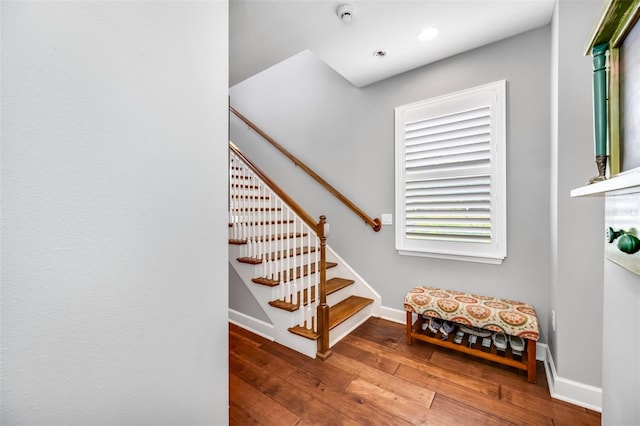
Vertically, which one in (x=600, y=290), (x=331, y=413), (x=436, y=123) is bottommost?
(x=331, y=413)

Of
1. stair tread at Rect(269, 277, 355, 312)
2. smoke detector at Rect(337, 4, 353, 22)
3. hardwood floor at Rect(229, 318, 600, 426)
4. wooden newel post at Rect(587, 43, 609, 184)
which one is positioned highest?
smoke detector at Rect(337, 4, 353, 22)

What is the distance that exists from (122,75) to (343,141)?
239cm

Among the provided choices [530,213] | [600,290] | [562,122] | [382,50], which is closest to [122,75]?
[382,50]

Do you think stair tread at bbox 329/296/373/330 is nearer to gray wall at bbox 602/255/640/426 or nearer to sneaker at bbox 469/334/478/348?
sneaker at bbox 469/334/478/348

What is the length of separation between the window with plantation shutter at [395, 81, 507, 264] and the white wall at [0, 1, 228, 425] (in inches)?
75.0

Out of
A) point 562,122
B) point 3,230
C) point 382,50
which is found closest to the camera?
point 3,230

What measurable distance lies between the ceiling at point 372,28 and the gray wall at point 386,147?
8.7 inches

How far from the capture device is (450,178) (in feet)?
7.55

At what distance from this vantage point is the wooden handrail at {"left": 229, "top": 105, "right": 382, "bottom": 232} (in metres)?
2.77

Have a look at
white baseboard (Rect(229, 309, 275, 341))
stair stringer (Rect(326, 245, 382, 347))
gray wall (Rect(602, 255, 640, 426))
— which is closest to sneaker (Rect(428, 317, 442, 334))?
stair stringer (Rect(326, 245, 382, 347))

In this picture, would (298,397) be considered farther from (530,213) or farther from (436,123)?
(436,123)

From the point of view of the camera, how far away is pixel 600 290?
1.45 meters

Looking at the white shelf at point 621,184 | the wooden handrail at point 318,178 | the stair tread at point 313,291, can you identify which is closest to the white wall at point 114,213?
the stair tread at point 313,291

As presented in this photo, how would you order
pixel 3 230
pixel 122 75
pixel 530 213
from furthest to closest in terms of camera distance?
pixel 530 213 → pixel 122 75 → pixel 3 230
